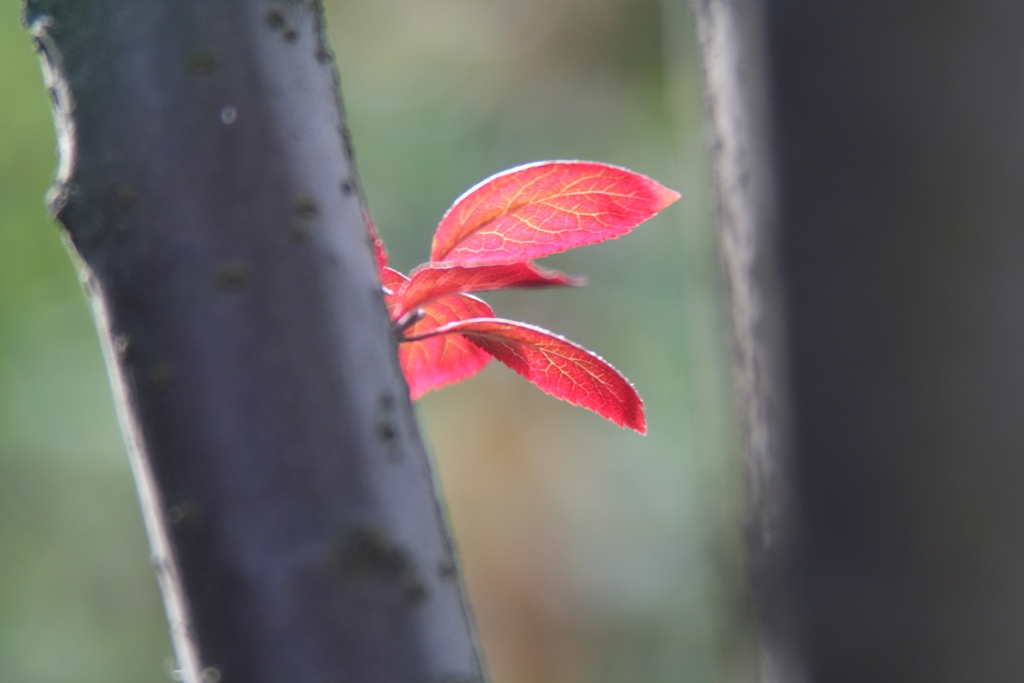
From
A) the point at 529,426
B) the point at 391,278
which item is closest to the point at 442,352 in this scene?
the point at 391,278

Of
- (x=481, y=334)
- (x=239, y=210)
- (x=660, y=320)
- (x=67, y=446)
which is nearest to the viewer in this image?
(x=239, y=210)

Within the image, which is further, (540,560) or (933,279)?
(540,560)

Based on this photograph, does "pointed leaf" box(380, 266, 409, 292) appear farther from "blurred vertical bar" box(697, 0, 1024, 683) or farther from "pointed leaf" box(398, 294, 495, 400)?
"blurred vertical bar" box(697, 0, 1024, 683)

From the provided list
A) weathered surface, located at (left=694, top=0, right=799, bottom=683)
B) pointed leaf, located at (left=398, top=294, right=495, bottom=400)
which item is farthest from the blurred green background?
weathered surface, located at (left=694, top=0, right=799, bottom=683)

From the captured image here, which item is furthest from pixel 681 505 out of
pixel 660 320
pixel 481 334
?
pixel 481 334

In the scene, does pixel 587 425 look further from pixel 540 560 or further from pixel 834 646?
pixel 834 646

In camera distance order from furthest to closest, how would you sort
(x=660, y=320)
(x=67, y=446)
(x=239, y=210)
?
(x=660, y=320)
(x=67, y=446)
(x=239, y=210)
